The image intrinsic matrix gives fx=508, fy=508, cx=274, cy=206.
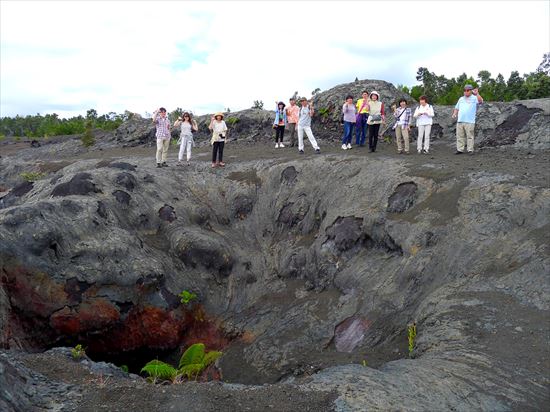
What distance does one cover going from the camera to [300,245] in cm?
1641

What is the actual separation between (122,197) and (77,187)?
4.78 ft

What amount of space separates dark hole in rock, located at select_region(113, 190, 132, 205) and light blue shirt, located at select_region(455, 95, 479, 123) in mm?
11484

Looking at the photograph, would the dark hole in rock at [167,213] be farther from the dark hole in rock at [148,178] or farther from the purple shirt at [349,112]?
the purple shirt at [349,112]

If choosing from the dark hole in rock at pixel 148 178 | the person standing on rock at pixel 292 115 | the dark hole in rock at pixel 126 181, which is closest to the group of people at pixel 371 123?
the dark hole in rock at pixel 148 178

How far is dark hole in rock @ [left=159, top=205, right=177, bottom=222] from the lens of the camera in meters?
17.1

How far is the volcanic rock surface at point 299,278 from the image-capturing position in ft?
24.0

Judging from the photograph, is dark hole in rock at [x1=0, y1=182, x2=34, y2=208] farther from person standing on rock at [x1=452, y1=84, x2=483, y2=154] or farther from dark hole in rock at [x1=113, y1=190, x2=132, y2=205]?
person standing on rock at [x1=452, y1=84, x2=483, y2=154]

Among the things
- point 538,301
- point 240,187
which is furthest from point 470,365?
point 240,187

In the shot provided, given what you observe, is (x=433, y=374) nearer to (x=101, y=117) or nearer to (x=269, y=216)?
(x=269, y=216)

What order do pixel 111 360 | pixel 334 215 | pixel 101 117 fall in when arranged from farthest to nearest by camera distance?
pixel 101 117
pixel 334 215
pixel 111 360

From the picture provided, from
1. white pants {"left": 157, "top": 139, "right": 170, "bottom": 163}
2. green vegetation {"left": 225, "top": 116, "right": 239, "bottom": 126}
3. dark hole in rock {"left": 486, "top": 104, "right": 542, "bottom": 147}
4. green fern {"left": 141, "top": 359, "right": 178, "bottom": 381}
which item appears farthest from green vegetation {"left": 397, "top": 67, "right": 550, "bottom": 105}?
green fern {"left": 141, "top": 359, "right": 178, "bottom": 381}

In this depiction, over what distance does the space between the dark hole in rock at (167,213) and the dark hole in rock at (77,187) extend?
2.12m

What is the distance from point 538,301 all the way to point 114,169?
14247 millimetres

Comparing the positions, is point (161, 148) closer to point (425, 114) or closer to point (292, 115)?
point (292, 115)
